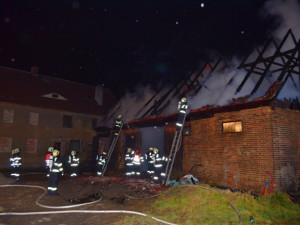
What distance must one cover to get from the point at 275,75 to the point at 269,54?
4.19 ft

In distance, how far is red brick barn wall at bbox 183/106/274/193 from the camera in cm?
784

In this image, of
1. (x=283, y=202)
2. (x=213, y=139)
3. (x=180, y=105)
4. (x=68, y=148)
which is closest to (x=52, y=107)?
(x=68, y=148)

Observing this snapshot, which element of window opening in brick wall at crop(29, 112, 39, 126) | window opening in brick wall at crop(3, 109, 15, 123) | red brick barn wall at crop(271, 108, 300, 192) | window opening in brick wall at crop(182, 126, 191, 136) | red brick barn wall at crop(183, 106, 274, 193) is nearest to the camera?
red brick barn wall at crop(271, 108, 300, 192)

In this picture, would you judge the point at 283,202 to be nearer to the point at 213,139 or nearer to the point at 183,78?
the point at 213,139

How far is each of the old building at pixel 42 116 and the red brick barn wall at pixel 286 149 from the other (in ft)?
60.3

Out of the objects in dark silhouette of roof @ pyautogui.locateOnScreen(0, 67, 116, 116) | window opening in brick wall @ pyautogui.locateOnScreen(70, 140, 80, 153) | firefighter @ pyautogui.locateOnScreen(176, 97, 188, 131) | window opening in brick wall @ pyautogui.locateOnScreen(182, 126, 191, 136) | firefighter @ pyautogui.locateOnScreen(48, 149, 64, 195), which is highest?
dark silhouette of roof @ pyautogui.locateOnScreen(0, 67, 116, 116)

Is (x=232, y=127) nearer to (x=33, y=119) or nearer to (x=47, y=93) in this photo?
(x=33, y=119)

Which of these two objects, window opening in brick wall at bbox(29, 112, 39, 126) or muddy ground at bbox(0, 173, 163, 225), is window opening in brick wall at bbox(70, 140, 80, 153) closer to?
window opening in brick wall at bbox(29, 112, 39, 126)

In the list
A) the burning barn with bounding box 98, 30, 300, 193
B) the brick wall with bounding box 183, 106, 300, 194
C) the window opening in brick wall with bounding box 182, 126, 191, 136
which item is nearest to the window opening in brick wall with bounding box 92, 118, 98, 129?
the burning barn with bounding box 98, 30, 300, 193

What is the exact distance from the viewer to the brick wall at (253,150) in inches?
302

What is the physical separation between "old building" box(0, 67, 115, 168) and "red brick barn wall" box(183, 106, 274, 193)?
1488cm

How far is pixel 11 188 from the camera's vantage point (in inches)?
372

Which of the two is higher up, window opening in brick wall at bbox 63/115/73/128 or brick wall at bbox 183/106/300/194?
window opening in brick wall at bbox 63/115/73/128

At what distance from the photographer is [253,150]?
8.12 meters
